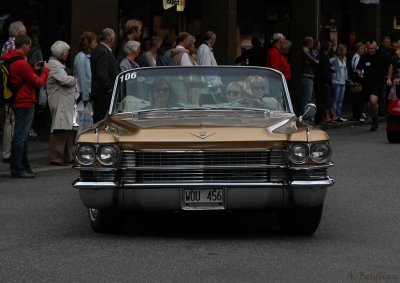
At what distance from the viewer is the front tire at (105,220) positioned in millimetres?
9523

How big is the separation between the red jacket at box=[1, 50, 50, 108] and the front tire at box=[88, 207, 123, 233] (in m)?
4.72

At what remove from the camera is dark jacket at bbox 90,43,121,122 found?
15.2 meters

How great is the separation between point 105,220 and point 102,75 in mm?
5796

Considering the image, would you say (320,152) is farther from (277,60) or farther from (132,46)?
(277,60)

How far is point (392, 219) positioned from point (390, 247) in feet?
5.38

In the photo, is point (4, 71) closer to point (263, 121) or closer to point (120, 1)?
point (263, 121)

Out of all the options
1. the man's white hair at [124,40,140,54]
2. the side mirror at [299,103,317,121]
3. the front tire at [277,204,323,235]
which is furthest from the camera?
the man's white hair at [124,40,140,54]

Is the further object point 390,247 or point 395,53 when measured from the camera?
point 395,53

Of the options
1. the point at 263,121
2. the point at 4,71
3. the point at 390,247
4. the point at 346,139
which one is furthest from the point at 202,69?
the point at 346,139

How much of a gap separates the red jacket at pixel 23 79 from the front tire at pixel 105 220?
4.72 m

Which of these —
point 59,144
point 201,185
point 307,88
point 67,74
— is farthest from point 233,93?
point 307,88

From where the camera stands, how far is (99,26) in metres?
21.4

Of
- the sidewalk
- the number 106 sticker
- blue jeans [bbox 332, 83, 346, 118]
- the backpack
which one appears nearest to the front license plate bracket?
the number 106 sticker

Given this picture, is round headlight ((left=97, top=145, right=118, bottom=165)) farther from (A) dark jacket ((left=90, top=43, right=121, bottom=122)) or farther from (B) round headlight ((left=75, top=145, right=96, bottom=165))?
(A) dark jacket ((left=90, top=43, right=121, bottom=122))
